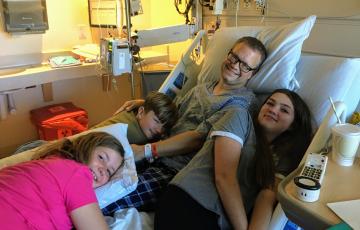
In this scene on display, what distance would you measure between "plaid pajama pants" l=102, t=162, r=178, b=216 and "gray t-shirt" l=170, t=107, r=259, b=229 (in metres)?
0.17

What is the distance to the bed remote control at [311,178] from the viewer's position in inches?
33.4

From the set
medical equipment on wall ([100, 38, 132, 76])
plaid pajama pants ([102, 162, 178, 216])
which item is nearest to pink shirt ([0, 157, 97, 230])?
plaid pajama pants ([102, 162, 178, 216])

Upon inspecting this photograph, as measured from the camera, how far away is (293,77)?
1.58 meters

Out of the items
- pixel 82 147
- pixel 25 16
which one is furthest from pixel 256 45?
pixel 25 16

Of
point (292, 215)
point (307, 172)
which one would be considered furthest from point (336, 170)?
point (292, 215)

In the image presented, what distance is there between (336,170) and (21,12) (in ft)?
8.61

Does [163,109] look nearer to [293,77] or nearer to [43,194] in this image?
[293,77]

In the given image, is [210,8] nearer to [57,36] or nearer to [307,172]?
[57,36]

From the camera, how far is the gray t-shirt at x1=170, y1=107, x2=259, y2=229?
124 centimetres

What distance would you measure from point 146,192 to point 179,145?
0.94 ft

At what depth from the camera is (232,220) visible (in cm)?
119

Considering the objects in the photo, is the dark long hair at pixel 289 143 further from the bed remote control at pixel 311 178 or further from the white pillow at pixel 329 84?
the bed remote control at pixel 311 178

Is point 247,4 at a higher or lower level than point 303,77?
higher

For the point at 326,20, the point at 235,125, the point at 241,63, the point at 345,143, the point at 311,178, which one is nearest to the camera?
the point at 311,178
